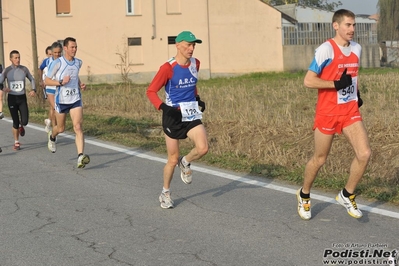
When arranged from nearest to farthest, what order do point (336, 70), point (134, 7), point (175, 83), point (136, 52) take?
point (336, 70)
point (175, 83)
point (134, 7)
point (136, 52)

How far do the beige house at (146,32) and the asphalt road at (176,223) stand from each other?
37.1 m

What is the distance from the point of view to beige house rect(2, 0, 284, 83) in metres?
49.0

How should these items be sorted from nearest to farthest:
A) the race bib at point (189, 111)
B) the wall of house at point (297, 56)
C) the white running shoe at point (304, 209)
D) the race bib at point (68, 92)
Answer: the white running shoe at point (304, 209) < the race bib at point (189, 111) < the race bib at point (68, 92) < the wall of house at point (297, 56)

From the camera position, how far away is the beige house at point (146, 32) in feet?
161

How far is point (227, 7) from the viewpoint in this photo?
53.3 m

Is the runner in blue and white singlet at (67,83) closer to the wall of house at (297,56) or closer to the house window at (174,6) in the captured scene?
the house window at (174,6)

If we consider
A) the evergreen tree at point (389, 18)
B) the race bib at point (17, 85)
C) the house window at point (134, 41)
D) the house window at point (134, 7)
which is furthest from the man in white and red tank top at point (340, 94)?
the evergreen tree at point (389, 18)

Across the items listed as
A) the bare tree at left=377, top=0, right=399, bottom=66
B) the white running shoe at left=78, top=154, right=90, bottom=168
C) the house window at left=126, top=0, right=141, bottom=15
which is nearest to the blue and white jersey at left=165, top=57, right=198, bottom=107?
the white running shoe at left=78, top=154, right=90, bottom=168

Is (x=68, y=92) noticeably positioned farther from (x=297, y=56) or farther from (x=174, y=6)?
(x=297, y=56)

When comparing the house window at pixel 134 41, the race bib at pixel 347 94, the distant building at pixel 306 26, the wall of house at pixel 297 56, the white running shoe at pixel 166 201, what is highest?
the distant building at pixel 306 26

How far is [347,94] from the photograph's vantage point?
24.0ft

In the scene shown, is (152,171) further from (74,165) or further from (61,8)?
(61,8)

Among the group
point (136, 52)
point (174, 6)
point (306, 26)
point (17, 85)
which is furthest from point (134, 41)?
point (17, 85)

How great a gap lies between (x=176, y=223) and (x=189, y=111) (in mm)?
1361
